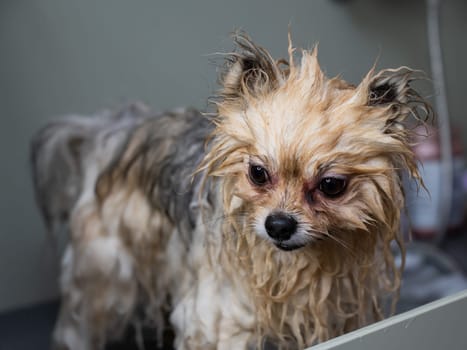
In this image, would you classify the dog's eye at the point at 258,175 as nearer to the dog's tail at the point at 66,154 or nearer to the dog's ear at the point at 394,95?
the dog's ear at the point at 394,95

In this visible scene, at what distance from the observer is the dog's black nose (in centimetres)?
90

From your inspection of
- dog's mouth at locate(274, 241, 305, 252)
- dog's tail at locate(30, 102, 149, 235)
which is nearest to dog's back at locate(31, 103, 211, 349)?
dog's tail at locate(30, 102, 149, 235)

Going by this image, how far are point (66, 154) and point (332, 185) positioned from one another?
77cm

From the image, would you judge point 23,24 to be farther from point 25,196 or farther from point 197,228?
point 197,228

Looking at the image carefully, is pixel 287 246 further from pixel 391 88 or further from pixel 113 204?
pixel 113 204

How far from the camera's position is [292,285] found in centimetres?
105

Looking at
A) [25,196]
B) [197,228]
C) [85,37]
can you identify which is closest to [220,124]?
[197,228]

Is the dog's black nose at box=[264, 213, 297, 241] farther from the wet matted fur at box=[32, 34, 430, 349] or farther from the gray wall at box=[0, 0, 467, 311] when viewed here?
the gray wall at box=[0, 0, 467, 311]

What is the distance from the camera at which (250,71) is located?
979 mm

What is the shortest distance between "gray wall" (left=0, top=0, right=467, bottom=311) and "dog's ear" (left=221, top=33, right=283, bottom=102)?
526 millimetres

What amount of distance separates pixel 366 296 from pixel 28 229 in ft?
3.28

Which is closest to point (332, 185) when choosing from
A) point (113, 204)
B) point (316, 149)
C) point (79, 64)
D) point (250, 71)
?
point (316, 149)

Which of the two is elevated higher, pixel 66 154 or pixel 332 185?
pixel 332 185

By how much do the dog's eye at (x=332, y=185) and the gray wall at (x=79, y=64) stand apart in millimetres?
655
